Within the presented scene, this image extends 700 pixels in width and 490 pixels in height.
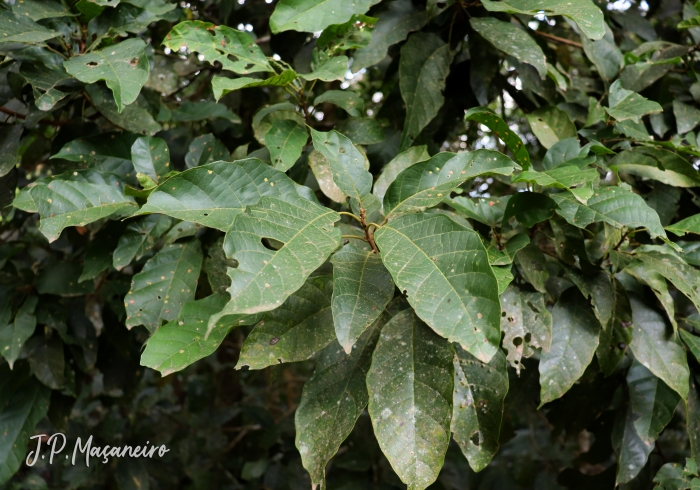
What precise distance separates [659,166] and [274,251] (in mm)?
1044

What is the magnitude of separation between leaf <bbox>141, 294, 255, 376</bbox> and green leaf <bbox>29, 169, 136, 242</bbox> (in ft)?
1.07

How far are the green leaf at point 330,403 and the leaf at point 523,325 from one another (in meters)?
0.27

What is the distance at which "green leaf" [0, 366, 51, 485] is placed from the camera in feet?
5.47

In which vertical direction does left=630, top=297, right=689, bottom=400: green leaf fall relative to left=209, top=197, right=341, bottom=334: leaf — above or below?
below

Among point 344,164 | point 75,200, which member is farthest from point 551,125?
point 75,200

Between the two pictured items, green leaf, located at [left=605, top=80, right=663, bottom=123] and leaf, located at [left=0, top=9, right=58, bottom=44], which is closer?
leaf, located at [left=0, top=9, right=58, bottom=44]

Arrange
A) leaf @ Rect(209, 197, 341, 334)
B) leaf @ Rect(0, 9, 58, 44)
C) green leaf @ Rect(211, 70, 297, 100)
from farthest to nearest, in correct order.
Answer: leaf @ Rect(0, 9, 58, 44) < green leaf @ Rect(211, 70, 297, 100) < leaf @ Rect(209, 197, 341, 334)

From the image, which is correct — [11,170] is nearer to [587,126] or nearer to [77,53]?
[77,53]

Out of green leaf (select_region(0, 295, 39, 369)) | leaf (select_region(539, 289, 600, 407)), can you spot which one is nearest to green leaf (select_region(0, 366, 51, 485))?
green leaf (select_region(0, 295, 39, 369))

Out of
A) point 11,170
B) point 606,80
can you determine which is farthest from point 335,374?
point 606,80

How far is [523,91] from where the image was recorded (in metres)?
1.72

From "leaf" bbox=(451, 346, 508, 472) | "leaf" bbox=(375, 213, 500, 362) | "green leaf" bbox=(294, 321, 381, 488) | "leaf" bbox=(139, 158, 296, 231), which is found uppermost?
"leaf" bbox=(139, 158, 296, 231)

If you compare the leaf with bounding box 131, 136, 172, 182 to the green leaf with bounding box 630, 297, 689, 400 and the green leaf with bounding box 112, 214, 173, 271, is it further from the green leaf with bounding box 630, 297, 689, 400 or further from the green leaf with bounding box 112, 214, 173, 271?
the green leaf with bounding box 630, 297, 689, 400

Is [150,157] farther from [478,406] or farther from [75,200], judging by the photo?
[478,406]
